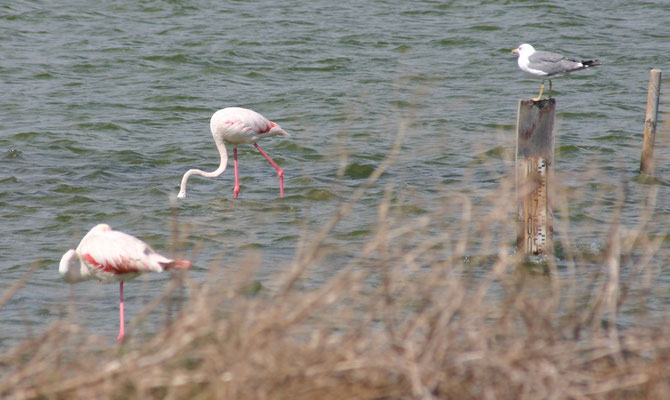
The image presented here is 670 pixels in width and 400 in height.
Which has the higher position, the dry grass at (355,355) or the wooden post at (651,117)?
the dry grass at (355,355)

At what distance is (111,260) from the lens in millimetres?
6797

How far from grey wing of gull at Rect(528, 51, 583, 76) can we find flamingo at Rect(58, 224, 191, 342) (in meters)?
5.21

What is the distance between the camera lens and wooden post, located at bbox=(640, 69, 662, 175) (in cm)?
1138

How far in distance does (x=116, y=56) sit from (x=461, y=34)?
745 centimetres

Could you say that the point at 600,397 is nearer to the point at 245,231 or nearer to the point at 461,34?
the point at 245,231

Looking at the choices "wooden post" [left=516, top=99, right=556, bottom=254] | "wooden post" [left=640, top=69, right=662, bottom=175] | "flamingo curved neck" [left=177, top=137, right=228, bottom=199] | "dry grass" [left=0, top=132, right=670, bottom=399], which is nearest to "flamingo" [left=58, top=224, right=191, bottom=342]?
"dry grass" [left=0, top=132, right=670, bottom=399]

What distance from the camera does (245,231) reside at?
10.2 metres

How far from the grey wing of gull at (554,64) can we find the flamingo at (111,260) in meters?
5.21

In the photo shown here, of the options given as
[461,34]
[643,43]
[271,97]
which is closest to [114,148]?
[271,97]

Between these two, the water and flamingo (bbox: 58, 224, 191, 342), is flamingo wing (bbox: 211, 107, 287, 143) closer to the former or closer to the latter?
the water

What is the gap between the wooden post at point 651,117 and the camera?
448 inches

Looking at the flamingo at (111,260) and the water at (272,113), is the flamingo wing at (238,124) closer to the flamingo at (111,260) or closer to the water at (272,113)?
the water at (272,113)

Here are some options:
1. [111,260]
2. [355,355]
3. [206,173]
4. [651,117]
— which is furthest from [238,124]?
[355,355]

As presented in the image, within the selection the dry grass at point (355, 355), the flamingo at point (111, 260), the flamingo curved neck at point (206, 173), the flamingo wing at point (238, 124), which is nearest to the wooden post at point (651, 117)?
the flamingo wing at point (238, 124)
